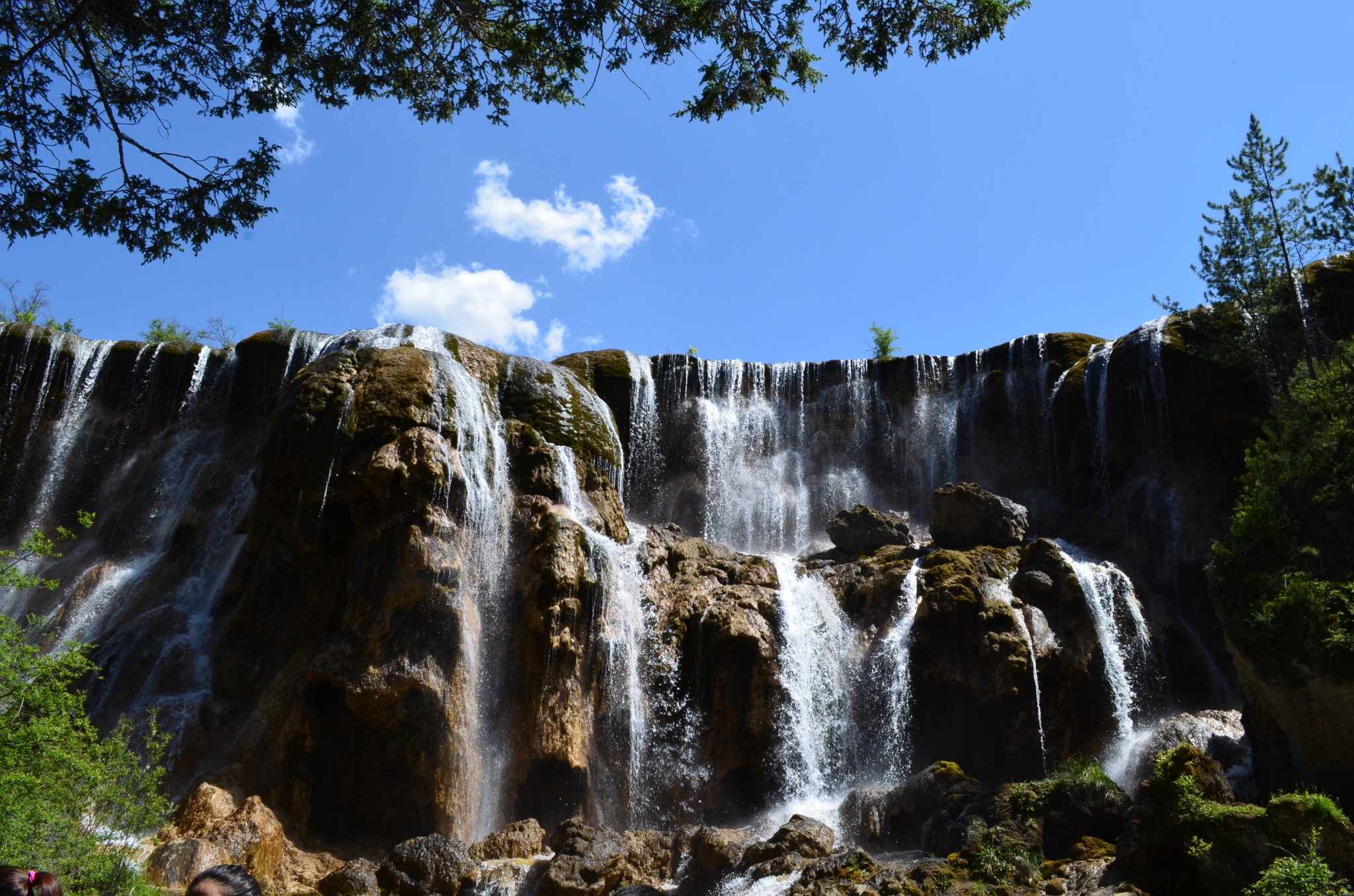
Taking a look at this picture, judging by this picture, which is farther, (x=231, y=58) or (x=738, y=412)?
(x=738, y=412)

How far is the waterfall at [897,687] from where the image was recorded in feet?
55.6

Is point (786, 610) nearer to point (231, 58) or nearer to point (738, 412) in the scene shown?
point (738, 412)

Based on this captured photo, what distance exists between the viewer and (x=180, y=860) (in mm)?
11898

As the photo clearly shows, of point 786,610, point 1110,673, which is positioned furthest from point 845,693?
point 1110,673

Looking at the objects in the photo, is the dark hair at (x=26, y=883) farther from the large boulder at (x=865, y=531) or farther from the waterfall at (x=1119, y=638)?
the large boulder at (x=865, y=531)

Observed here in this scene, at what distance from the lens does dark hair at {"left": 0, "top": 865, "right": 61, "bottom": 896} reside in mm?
3246

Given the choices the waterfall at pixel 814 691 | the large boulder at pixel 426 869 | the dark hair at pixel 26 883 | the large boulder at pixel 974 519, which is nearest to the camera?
the dark hair at pixel 26 883

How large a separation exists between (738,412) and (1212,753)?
15843mm

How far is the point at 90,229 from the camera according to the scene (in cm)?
895

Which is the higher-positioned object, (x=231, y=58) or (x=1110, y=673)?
(x=231, y=58)

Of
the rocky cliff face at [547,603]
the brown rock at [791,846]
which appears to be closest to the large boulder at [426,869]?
the rocky cliff face at [547,603]

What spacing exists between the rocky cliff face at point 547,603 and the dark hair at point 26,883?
11.6 m

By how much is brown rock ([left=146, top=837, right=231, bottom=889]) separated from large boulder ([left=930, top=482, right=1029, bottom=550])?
15.6m

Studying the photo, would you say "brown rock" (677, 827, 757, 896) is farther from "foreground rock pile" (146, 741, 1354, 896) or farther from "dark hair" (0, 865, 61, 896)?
"dark hair" (0, 865, 61, 896)
